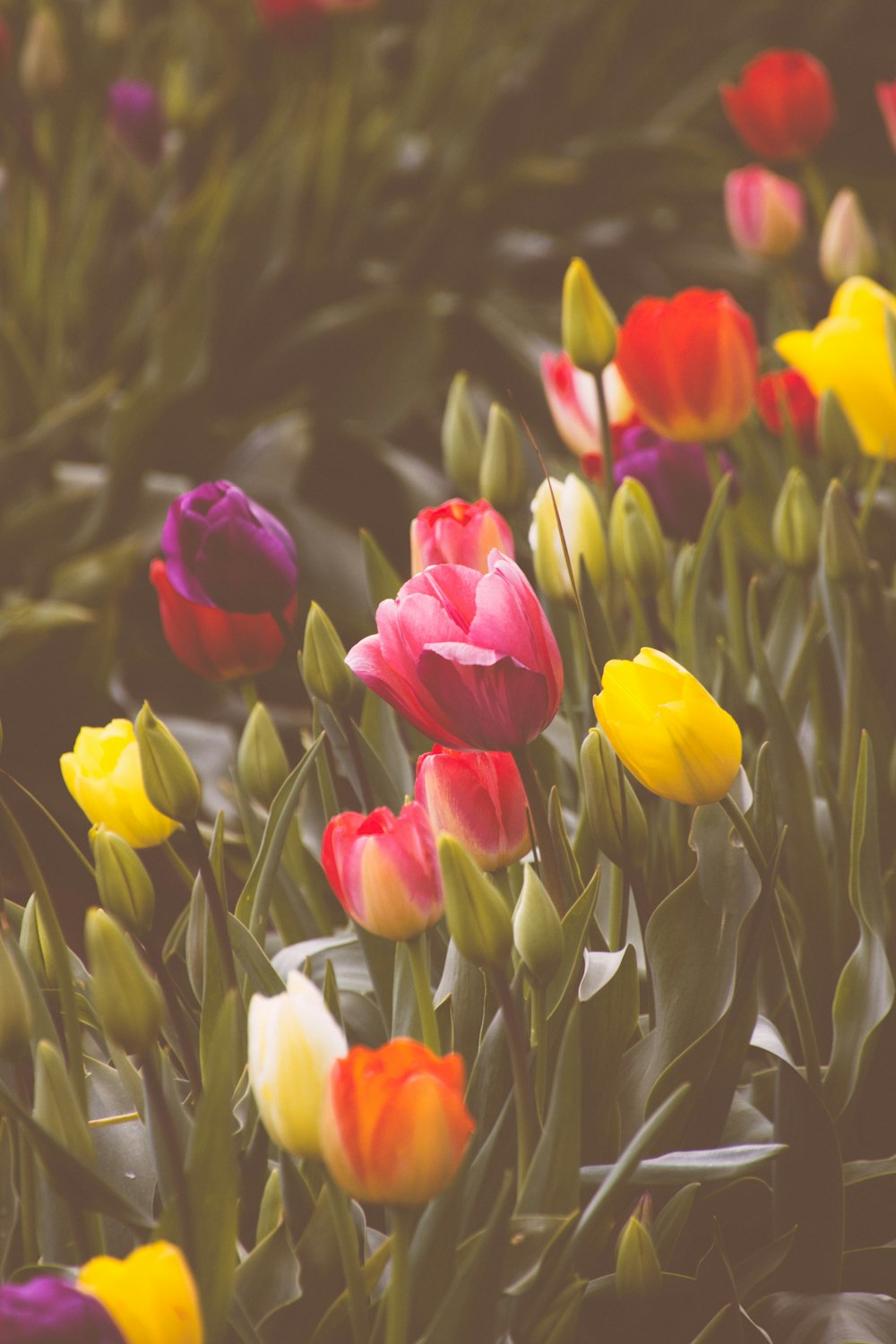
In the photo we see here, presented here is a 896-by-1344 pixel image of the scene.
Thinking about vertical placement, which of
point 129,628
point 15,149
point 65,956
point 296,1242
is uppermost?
point 15,149

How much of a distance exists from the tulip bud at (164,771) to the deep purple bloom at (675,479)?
30cm

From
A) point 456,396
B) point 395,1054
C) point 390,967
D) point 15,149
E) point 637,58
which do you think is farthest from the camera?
point 637,58

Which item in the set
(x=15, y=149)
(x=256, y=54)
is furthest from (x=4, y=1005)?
(x=256, y=54)

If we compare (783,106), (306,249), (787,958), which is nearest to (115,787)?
(787,958)

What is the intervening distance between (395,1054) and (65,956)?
16cm

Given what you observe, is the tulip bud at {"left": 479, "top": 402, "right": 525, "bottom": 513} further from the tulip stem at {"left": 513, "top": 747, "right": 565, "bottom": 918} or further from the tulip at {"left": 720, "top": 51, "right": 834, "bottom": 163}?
the tulip at {"left": 720, "top": 51, "right": 834, "bottom": 163}

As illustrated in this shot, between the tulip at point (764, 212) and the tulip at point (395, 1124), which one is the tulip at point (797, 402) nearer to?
the tulip at point (764, 212)

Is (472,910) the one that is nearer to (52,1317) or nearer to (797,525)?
(52,1317)

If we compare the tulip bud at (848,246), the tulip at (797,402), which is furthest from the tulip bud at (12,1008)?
the tulip bud at (848,246)

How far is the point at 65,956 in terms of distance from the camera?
43cm

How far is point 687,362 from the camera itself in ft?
2.07

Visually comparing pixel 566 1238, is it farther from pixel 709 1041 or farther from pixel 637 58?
pixel 637 58

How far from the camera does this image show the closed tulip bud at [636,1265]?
398mm

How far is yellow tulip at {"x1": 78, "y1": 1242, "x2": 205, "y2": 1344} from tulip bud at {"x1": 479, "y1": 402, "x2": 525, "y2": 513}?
43cm
